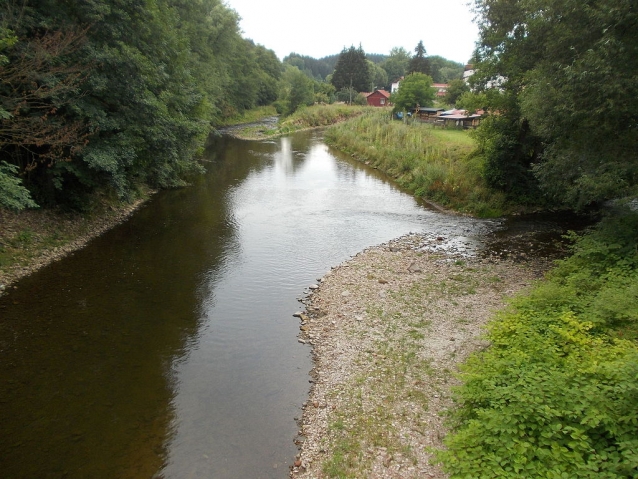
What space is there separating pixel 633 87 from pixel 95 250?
1895 cm

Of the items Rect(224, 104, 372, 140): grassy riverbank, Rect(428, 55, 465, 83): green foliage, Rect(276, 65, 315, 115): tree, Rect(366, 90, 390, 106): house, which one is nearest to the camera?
Rect(224, 104, 372, 140): grassy riverbank

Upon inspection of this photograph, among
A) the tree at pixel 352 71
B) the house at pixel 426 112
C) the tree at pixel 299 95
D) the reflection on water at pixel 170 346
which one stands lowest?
the reflection on water at pixel 170 346

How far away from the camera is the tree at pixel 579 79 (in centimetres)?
1123

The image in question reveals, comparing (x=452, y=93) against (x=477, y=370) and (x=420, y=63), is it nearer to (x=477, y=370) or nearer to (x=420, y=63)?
(x=420, y=63)

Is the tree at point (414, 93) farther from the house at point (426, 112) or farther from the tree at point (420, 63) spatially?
the tree at point (420, 63)

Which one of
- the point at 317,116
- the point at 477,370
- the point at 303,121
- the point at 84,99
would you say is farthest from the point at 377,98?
the point at 477,370

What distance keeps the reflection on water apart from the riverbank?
1.90 feet

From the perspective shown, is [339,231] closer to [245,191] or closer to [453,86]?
[245,191]

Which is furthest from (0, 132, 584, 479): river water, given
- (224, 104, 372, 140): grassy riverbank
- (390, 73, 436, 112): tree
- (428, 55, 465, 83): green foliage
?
(428, 55, 465, 83): green foliage

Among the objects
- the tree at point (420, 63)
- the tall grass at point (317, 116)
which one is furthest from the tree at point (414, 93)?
the tree at point (420, 63)

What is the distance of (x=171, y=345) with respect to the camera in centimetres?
1103

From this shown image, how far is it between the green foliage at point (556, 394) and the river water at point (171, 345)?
12.1ft

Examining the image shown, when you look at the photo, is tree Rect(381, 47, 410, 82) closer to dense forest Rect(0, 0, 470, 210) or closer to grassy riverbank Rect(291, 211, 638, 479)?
dense forest Rect(0, 0, 470, 210)

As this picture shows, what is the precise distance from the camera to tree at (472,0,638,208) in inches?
442
